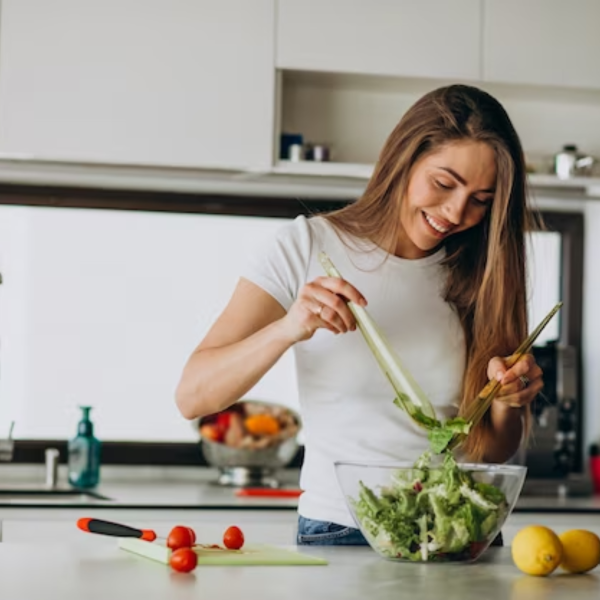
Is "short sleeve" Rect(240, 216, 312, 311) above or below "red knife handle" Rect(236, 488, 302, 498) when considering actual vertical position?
above

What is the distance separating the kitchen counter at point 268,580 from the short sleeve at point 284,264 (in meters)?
0.46

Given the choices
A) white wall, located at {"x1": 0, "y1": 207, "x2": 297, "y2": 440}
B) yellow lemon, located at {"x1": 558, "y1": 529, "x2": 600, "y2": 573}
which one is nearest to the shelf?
white wall, located at {"x1": 0, "y1": 207, "x2": 297, "y2": 440}

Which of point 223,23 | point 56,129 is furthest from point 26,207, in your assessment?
point 223,23

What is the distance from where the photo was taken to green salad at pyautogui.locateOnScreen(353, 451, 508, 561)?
1588mm

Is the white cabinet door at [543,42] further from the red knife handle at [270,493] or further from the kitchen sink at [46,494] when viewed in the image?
the kitchen sink at [46,494]

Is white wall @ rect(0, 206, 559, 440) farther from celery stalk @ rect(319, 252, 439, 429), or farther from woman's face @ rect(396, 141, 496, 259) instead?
celery stalk @ rect(319, 252, 439, 429)

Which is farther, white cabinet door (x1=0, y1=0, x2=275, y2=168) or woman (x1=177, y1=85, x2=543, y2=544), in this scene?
white cabinet door (x1=0, y1=0, x2=275, y2=168)

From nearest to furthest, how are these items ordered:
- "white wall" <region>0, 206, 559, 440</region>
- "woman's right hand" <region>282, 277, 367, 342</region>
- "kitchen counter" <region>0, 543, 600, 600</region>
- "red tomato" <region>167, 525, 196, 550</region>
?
1. "kitchen counter" <region>0, 543, 600, 600</region>
2. "red tomato" <region>167, 525, 196, 550</region>
3. "woman's right hand" <region>282, 277, 367, 342</region>
4. "white wall" <region>0, 206, 559, 440</region>

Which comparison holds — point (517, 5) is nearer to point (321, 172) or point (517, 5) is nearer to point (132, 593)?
point (321, 172)

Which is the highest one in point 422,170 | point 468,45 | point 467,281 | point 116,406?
point 468,45

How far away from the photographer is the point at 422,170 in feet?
6.54

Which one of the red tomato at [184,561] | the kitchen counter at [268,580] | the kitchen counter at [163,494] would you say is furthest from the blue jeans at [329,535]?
the kitchen counter at [163,494]

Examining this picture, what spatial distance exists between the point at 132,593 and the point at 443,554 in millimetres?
486

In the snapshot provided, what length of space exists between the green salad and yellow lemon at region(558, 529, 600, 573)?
95 mm
